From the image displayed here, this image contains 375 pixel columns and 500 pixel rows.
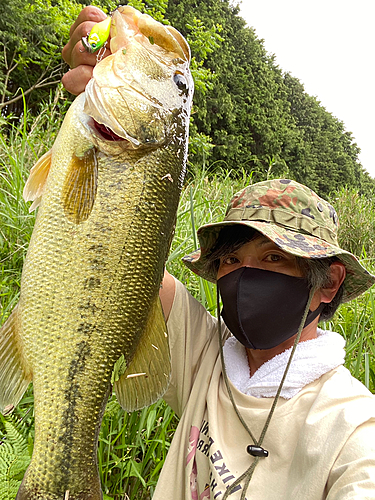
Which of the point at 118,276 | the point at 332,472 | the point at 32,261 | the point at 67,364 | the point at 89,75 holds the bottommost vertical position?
the point at 67,364

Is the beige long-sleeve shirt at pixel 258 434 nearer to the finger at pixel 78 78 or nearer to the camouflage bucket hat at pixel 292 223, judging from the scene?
the camouflage bucket hat at pixel 292 223

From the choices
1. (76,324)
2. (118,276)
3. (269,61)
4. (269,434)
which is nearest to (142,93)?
(118,276)

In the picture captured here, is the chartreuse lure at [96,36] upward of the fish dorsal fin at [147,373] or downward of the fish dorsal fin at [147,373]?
upward

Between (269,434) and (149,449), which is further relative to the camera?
(149,449)

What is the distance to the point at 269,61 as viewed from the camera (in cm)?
2411

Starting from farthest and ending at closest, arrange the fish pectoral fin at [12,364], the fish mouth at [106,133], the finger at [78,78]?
the finger at [78,78]
the fish mouth at [106,133]
the fish pectoral fin at [12,364]

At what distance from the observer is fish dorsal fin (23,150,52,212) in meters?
1.39

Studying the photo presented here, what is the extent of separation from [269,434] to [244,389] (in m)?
0.22

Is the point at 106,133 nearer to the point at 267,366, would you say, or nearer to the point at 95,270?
the point at 95,270

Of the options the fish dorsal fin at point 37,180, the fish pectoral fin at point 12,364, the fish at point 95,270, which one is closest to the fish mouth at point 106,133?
the fish at point 95,270

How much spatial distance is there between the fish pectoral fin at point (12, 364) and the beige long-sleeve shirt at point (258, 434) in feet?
2.08

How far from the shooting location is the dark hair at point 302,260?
5.07ft

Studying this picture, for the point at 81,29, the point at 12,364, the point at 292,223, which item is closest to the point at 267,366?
the point at 292,223

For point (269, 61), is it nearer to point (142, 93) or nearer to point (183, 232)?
point (183, 232)
